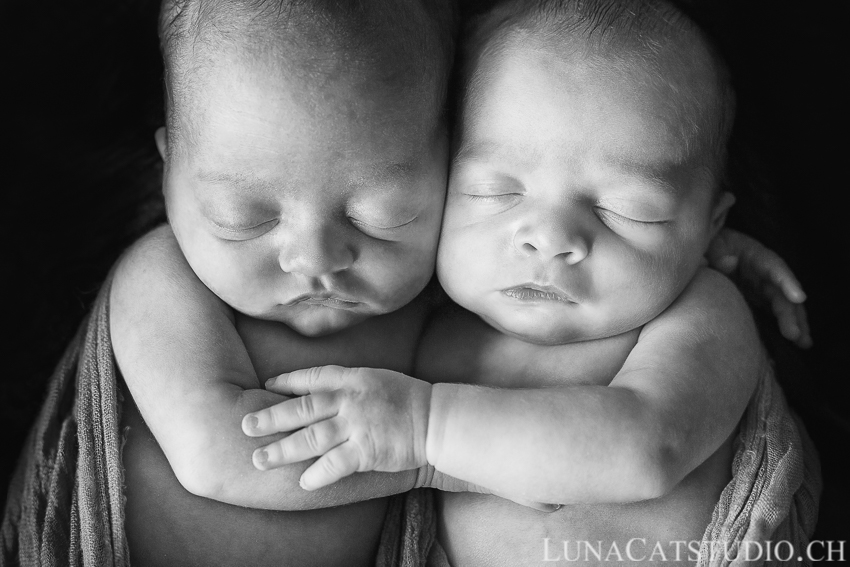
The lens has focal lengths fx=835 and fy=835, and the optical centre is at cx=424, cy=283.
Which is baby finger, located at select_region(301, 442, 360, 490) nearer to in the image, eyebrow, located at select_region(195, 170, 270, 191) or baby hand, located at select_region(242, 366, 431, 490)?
baby hand, located at select_region(242, 366, 431, 490)

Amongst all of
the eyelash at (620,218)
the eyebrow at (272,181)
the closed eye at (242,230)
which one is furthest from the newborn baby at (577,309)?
the closed eye at (242,230)

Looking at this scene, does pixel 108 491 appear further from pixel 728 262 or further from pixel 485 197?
pixel 728 262

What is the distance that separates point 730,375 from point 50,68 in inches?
50.4

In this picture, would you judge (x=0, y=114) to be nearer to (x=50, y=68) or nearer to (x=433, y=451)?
(x=50, y=68)

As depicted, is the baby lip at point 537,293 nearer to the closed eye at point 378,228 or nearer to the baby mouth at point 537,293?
the baby mouth at point 537,293

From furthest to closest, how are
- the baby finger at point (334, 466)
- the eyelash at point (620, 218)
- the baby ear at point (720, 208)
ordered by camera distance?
1. the baby ear at point (720, 208)
2. the eyelash at point (620, 218)
3. the baby finger at point (334, 466)

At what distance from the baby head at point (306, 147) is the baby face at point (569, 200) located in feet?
0.22

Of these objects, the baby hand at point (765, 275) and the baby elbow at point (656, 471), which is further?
the baby hand at point (765, 275)

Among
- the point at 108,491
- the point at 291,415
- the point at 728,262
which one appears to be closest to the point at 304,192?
the point at 291,415

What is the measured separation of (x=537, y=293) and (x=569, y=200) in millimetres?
150

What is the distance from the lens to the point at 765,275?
1.53 metres

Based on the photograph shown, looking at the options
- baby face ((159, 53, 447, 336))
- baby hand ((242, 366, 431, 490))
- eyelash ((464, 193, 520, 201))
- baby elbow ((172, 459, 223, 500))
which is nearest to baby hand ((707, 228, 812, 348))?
eyelash ((464, 193, 520, 201))

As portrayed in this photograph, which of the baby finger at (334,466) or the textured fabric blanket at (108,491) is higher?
the baby finger at (334,466)

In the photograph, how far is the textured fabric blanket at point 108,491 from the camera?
1.17 meters
